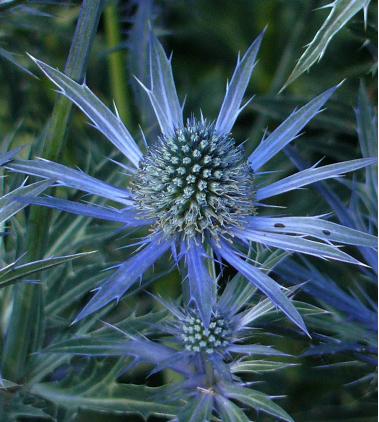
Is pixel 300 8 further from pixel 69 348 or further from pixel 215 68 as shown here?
pixel 69 348

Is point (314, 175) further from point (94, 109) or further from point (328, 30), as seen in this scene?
point (94, 109)

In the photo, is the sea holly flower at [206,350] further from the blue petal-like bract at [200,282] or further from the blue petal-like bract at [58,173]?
the blue petal-like bract at [58,173]

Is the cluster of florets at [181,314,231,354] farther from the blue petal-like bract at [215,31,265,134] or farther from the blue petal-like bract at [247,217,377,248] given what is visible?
the blue petal-like bract at [215,31,265,134]

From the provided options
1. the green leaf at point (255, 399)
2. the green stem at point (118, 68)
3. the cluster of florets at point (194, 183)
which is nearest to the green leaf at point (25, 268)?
the cluster of florets at point (194, 183)

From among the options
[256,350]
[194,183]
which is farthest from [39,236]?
[256,350]

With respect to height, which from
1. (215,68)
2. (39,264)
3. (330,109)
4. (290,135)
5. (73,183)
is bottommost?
(39,264)

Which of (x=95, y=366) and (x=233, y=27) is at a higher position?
(x=233, y=27)

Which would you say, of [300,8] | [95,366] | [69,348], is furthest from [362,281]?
[69,348]
